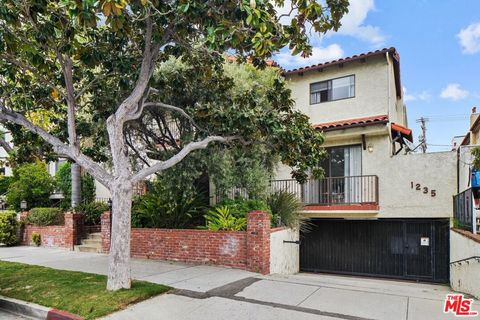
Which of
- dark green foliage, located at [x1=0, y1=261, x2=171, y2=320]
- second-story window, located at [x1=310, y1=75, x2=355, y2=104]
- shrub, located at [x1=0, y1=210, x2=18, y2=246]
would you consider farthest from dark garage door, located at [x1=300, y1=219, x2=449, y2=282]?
shrub, located at [x1=0, y1=210, x2=18, y2=246]

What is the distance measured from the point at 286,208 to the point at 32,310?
723cm

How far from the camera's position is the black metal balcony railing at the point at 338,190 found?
13.0 metres

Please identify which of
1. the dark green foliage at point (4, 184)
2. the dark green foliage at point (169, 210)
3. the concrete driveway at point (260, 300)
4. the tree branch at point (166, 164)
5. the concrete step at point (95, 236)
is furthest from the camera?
the dark green foliage at point (4, 184)

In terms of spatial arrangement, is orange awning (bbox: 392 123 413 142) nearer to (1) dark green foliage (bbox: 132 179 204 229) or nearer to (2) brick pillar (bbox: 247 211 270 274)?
(2) brick pillar (bbox: 247 211 270 274)

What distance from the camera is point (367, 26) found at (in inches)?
467

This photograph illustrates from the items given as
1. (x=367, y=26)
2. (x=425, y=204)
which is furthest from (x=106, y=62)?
(x=425, y=204)

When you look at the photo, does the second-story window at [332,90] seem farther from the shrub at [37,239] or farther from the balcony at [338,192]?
the shrub at [37,239]

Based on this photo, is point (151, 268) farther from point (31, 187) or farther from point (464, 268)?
point (31, 187)

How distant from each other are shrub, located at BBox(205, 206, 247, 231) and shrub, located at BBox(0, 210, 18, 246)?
30.4 feet

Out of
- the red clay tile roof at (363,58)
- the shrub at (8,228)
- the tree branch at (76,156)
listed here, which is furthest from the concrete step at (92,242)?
the red clay tile roof at (363,58)

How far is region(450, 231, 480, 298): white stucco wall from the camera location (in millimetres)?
7680

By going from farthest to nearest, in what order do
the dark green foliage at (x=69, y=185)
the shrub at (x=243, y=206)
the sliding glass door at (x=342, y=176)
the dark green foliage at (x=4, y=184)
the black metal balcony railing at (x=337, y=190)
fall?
the dark green foliage at (x=4, y=184) → the dark green foliage at (x=69, y=185) → the sliding glass door at (x=342, y=176) → the black metal balcony railing at (x=337, y=190) → the shrub at (x=243, y=206)

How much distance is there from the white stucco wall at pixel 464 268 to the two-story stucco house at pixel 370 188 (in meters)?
1.75

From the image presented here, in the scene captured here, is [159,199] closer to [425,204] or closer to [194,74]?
[194,74]
